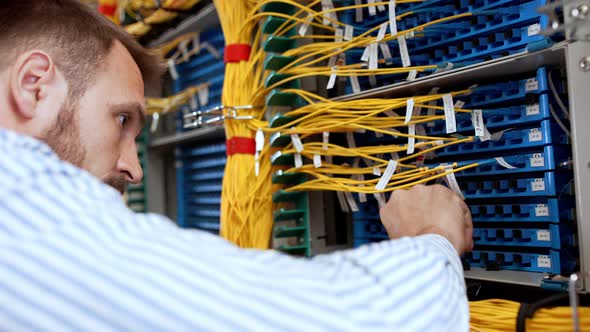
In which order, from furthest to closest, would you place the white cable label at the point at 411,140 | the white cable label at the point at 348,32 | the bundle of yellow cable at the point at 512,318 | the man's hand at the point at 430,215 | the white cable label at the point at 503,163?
1. the white cable label at the point at 348,32
2. the white cable label at the point at 411,140
3. the white cable label at the point at 503,163
4. the man's hand at the point at 430,215
5. the bundle of yellow cable at the point at 512,318

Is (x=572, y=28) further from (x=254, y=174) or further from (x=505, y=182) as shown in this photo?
(x=254, y=174)

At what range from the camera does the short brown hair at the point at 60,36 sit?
0.93m

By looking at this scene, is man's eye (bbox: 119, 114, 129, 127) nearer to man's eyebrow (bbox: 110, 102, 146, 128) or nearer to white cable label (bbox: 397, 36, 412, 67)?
man's eyebrow (bbox: 110, 102, 146, 128)

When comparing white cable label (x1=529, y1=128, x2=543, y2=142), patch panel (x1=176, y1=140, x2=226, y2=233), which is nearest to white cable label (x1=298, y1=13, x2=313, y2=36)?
white cable label (x1=529, y1=128, x2=543, y2=142)

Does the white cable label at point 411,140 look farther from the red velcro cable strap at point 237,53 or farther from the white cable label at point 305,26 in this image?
the red velcro cable strap at point 237,53

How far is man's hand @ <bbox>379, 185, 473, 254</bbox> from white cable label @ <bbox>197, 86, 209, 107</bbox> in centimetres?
115

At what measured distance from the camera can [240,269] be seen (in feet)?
1.97

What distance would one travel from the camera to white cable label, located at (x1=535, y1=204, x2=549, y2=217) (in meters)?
0.96

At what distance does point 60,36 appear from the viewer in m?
0.98

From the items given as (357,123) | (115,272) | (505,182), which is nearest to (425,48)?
(357,123)

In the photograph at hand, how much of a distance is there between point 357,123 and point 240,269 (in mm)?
690

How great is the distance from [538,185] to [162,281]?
0.77 m

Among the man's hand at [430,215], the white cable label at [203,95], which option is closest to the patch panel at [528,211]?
the man's hand at [430,215]

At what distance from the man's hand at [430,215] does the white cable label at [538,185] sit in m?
0.14
